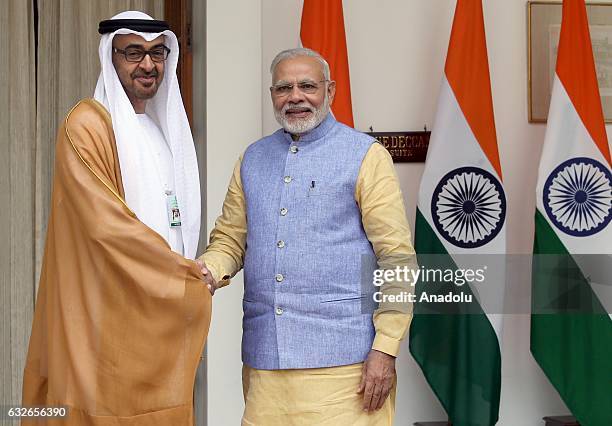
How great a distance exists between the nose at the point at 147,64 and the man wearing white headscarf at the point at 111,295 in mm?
110

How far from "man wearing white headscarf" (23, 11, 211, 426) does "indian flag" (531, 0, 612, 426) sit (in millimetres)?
2283

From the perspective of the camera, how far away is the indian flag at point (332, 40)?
14.5 feet

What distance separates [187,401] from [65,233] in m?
0.58

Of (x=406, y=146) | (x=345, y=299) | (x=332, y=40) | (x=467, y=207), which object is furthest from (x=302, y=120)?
(x=406, y=146)

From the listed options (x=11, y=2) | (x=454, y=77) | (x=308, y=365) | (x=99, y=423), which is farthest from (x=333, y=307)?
(x=11, y=2)

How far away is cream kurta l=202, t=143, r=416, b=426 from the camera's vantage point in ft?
10.0

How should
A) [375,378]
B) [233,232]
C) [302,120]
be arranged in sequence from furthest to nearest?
[233,232] < [302,120] < [375,378]

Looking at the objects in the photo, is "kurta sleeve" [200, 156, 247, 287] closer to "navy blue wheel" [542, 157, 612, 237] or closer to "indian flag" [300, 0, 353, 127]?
"indian flag" [300, 0, 353, 127]

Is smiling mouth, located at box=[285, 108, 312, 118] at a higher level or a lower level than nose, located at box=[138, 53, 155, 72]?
lower

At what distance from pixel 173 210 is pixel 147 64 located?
44 cm

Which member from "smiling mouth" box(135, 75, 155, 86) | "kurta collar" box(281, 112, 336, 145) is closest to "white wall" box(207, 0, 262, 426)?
"kurta collar" box(281, 112, 336, 145)

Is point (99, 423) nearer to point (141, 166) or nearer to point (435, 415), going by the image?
point (141, 166)

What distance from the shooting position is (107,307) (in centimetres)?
271

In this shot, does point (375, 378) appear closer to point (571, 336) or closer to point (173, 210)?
point (173, 210)
